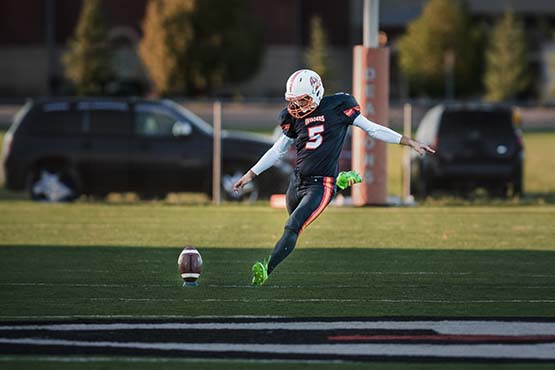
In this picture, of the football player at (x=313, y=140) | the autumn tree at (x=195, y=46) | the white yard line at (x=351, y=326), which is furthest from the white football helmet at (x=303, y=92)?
the autumn tree at (x=195, y=46)

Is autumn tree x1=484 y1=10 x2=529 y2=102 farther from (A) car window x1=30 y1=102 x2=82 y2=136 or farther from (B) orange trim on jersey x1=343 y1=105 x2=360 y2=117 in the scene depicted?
(B) orange trim on jersey x1=343 y1=105 x2=360 y2=117

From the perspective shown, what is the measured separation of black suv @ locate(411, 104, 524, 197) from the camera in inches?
931

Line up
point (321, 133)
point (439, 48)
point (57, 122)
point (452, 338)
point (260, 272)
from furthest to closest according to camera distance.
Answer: point (439, 48), point (57, 122), point (321, 133), point (260, 272), point (452, 338)

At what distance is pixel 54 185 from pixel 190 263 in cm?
1148

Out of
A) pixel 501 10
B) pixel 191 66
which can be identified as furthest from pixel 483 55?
pixel 191 66

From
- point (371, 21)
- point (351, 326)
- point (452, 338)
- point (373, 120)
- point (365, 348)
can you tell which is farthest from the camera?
point (373, 120)

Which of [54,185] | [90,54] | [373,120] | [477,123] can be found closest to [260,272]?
[373,120]

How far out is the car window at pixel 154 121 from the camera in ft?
75.4

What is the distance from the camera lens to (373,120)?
21578mm

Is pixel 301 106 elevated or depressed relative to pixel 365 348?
elevated

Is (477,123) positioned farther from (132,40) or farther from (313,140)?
(132,40)

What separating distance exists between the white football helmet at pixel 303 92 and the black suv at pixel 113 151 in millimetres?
10985

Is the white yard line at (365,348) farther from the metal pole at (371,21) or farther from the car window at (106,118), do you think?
the car window at (106,118)

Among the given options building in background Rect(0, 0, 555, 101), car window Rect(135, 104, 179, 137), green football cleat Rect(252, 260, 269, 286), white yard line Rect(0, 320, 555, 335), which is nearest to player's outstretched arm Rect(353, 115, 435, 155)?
green football cleat Rect(252, 260, 269, 286)
